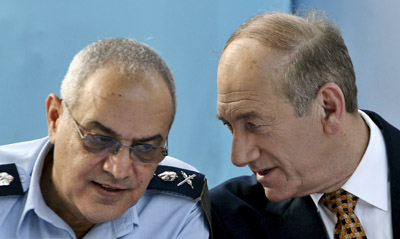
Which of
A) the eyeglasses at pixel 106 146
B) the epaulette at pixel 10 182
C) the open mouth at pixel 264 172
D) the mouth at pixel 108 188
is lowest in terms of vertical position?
the epaulette at pixel 10 182

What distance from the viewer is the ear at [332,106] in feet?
7.75

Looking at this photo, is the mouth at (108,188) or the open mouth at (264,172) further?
the open mouth at (264,172)

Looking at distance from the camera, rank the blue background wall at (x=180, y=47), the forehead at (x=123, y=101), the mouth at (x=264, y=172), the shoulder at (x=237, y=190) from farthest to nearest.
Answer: the blue background wall at (x=180, y=47), the shoulder at (x=237, y=190), the mouth at (x=264, y=172), the forehead at (x=123, y=101)

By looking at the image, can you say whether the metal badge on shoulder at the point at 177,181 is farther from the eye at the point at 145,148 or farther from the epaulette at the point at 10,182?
the epaulette at the point at 10,182

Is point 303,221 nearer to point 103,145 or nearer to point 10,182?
point 103,145

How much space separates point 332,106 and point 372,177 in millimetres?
305

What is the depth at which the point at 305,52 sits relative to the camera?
92.8 inches

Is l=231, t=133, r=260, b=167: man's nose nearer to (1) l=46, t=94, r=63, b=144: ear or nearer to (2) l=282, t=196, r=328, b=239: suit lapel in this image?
(2) l=282, t=196, r=328, b=239: suit lapel

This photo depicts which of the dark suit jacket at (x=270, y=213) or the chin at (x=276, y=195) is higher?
the chin at (x=276, y=195)

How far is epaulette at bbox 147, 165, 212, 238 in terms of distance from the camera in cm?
241

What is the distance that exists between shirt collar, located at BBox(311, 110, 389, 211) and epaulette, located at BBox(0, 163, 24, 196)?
1.07m

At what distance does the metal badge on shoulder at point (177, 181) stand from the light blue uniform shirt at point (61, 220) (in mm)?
22

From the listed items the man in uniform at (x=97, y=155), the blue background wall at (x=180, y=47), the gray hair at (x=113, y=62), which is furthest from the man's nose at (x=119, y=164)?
the blue background wall at (x=180, y=47)

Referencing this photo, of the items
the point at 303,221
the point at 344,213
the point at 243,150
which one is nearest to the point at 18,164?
the point at 243,150
